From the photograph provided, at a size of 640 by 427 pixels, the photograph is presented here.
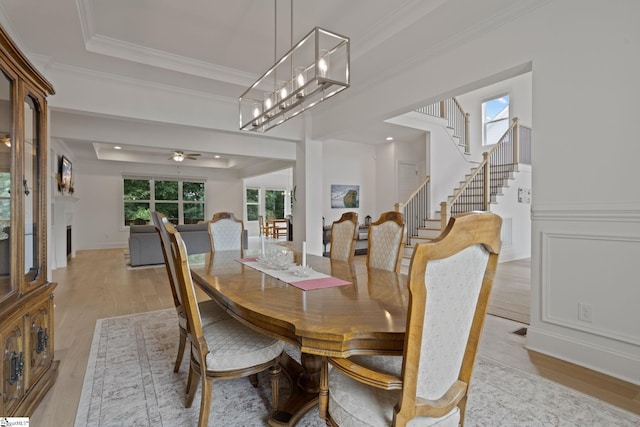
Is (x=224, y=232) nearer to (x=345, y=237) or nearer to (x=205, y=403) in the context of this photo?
(x=345, y=237)

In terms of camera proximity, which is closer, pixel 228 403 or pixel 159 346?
pixel 228 403

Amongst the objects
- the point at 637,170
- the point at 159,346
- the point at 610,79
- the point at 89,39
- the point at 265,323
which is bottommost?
the point at 159,346

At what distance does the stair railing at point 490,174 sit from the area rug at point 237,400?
509 centimetres

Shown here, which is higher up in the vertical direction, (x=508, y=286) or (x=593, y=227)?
(x=593, y=227)

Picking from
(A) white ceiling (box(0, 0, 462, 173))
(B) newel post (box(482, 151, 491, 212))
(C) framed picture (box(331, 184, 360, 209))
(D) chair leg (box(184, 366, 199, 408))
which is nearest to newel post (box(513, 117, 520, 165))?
(B) newel post (box(482, 151, 491, 212))

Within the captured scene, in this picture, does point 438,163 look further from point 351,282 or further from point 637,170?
point 351,282

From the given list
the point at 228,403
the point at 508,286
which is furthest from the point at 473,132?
the point at 228,403

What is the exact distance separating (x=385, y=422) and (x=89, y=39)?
397cm

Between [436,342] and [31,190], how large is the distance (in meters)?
2.36

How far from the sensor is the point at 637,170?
2.00 meters

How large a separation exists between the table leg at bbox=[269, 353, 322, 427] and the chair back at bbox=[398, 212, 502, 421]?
834mm

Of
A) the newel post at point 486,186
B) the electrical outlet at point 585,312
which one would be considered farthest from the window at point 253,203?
the electrical outlet at point 585,312

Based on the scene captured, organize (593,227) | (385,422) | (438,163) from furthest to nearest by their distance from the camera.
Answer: (438,163)
(593,227)
(385,422)

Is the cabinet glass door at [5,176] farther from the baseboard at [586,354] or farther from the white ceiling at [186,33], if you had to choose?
the baseboard at [586,354]
